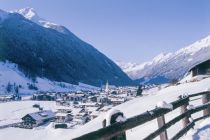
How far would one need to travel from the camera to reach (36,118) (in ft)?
425

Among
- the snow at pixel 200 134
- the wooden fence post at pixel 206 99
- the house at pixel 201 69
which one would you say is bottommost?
the snow at pixel 200 134

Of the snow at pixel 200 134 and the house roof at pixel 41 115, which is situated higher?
the snow at pixel 200 134

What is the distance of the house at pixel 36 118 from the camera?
127 meters

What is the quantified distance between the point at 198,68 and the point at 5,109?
409 feet

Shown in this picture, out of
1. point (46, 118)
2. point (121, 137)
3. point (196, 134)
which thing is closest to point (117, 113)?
point (121, 137)

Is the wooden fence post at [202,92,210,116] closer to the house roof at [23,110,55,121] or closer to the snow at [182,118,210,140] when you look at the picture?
the snow at [182,118,210,140]

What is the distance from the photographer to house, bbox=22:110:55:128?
127 meters

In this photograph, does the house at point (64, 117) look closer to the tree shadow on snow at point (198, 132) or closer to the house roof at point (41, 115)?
the house roof at point (41, 115)

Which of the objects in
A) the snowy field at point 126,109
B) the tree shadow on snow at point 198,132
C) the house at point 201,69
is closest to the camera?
the tree shadow on snow at point 198,132

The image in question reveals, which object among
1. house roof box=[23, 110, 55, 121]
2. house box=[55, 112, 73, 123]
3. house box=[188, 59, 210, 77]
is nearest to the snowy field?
house box=[188, 59, 210, 77]

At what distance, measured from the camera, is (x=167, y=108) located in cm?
936

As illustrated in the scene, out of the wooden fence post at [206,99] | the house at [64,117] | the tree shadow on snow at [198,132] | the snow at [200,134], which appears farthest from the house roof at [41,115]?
the snow at [200,134]

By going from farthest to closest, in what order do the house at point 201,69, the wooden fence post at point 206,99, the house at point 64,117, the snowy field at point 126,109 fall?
the house at point 64,117, the house at point 201,69, the snowy field at point 126,109, the wooden fence post at point 206,99

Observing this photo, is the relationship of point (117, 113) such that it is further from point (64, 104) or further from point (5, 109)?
point (64, 104)
